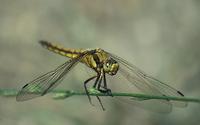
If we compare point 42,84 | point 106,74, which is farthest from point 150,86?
point 42,84

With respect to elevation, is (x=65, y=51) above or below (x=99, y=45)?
below

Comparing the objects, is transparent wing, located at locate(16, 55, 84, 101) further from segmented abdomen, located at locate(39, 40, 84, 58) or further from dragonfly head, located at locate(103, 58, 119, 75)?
segmented abdomen, located at locate(39, 40, 84, 58)

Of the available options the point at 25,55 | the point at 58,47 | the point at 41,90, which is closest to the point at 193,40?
the point at 58,47

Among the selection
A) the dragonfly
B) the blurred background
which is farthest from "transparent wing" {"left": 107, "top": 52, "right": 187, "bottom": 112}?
the blurred background

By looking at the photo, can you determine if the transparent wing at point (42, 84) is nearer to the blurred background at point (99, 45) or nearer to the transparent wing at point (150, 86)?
the transparent wing at point (150, 86)

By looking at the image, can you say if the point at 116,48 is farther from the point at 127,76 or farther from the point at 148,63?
the point at 127,76

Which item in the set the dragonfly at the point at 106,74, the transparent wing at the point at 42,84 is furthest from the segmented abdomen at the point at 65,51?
the transparent wing at the point at 42,84

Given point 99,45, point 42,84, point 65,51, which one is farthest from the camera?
point 99,45

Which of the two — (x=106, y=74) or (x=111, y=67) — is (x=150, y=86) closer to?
(x=111, y=67)
